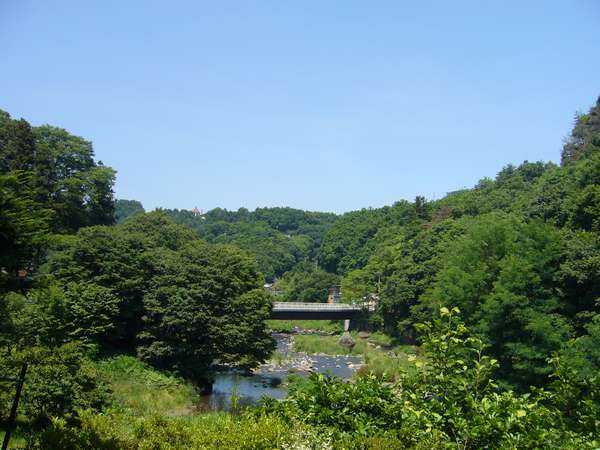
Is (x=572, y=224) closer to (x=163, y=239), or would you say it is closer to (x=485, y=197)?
(x=163, y=239)

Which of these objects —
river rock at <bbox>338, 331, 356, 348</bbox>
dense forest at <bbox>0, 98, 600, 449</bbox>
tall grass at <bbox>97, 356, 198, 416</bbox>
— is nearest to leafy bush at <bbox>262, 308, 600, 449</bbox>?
dense forest at <bbox>0, 98, 600, 449</bbox>

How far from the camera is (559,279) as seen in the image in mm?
26609

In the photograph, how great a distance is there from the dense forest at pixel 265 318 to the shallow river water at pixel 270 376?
1.87 metres

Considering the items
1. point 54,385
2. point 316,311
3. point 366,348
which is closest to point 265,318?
point 54,385

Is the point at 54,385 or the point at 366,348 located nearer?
the point at 54,385

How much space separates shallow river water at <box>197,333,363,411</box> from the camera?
28.1 meters

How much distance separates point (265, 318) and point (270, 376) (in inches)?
290

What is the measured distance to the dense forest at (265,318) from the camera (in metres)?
5.78

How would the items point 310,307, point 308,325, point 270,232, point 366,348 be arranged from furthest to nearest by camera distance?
point 270,232, point 308,325, point 310,307, point 366,348

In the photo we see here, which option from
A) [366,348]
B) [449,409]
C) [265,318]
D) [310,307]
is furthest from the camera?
[310,307]

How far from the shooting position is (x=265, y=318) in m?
31.0

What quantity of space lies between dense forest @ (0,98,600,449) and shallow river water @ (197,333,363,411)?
1.87 meters

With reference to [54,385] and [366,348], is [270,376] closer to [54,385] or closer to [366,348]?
[366,348]

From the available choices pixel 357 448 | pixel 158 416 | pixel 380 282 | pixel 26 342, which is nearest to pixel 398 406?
pixel 357 448
